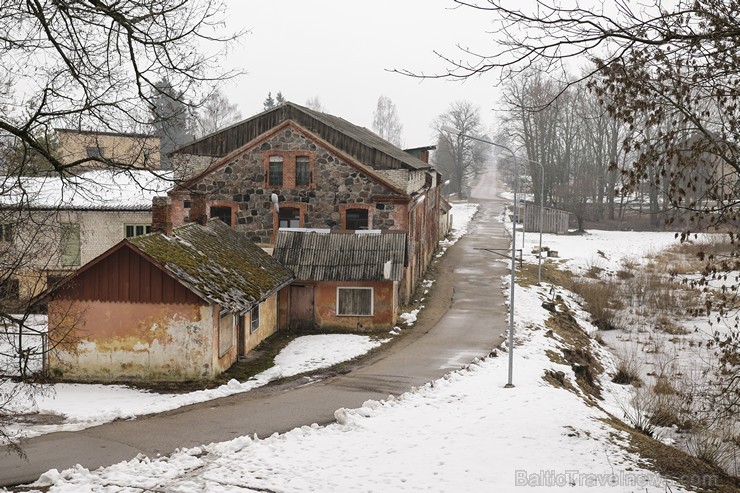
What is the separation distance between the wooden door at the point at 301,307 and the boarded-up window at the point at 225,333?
567 cm

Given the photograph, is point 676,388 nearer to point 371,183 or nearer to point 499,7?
point 371,183

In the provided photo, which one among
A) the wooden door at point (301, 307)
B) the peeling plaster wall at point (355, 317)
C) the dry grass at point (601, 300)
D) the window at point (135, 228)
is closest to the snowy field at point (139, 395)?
the peeling plaster wall at point (355, 317)

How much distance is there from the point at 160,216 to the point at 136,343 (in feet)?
14.3

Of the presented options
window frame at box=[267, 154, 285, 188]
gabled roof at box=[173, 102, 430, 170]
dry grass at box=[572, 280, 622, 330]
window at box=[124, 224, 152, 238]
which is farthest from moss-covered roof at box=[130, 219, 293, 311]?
dry grass at box=[572, 280, 622, 330]

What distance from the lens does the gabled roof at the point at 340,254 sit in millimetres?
26281

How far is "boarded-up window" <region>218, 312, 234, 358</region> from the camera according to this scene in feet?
66.5

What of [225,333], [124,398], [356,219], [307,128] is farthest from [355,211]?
[124,398]

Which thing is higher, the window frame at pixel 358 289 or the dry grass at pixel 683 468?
the window frame at pixel 358 289

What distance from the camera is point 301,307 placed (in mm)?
27078

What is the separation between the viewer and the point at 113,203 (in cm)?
3312

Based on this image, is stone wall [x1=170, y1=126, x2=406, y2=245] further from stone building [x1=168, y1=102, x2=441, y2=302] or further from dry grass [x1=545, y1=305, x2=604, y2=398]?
dry grass [x1=545, y1=305, x2=604, y2=398]

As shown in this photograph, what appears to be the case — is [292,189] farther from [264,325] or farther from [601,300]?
[601,300]

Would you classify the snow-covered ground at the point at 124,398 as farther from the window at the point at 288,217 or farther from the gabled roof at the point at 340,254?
the window at the point at 288,217

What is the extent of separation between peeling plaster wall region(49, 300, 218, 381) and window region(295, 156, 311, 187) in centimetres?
1179
